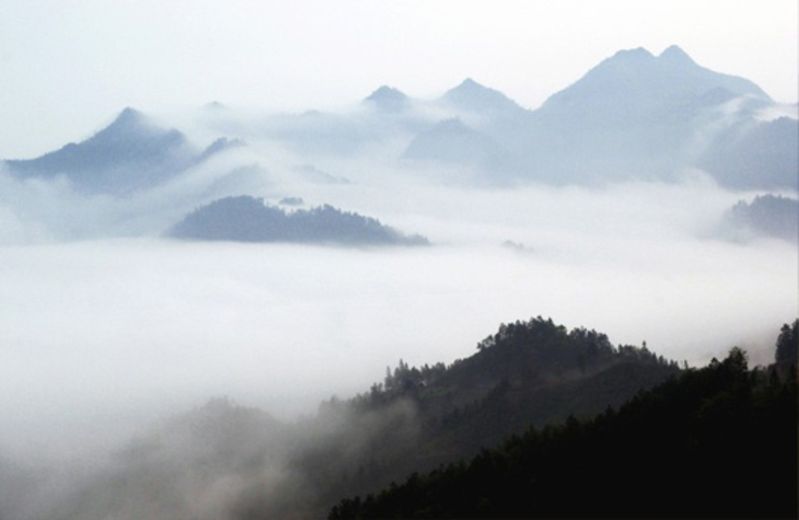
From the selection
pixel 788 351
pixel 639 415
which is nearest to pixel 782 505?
pixel 639 415

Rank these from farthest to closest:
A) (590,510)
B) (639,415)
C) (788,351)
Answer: (788,351), (639,415), (590,510)

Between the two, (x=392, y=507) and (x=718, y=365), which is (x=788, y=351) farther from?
(x=392, y=507)

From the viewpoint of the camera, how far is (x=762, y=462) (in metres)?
83.8

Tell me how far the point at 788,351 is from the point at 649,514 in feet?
371

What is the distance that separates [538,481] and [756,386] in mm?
27337

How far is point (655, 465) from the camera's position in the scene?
92.2 meters

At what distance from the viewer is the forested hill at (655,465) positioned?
271ft

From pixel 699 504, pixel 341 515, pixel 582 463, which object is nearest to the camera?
pixel 699 504

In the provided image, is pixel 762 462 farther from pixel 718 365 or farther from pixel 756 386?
pixel 718 365

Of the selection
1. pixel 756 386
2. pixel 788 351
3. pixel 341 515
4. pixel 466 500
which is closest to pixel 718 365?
pixel 756 386

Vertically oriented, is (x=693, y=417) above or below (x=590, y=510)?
above

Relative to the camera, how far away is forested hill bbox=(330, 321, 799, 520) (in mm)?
82750

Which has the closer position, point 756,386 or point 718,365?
point 756,386

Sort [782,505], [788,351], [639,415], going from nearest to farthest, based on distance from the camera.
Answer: [782,505] → [639,415] → [788,351]
